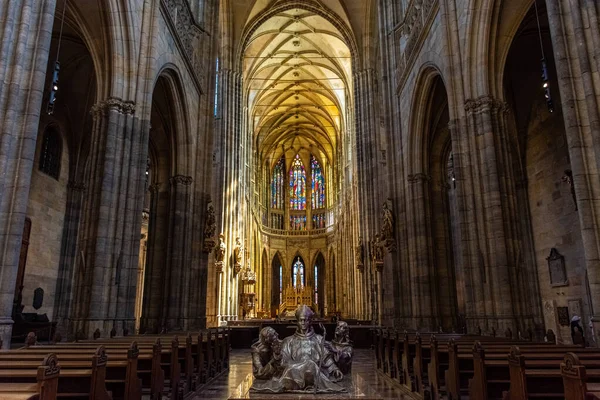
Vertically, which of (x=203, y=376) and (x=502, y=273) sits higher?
(x=502, y=273)

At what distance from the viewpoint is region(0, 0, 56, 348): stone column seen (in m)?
6.75

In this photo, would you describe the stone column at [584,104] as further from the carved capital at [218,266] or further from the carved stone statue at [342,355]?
the carved capital at [218,266]

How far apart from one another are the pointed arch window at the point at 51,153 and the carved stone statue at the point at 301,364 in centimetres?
1578

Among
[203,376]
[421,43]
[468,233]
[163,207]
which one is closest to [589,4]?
[468,233]

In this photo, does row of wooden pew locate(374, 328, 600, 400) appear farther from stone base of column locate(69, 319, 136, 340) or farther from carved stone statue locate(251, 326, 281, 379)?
stone base of column locate(69, 319, 136, 340)

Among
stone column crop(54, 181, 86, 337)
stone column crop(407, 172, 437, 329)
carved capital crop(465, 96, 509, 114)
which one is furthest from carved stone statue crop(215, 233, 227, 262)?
carved capital crop(465, 96, 509, 114)

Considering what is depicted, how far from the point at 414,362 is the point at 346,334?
8.15ft

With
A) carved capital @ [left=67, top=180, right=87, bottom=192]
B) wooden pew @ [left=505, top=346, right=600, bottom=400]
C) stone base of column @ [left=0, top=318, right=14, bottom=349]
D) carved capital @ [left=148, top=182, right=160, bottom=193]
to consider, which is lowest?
wooden pew @ [left=505, top=346, right=600, bottom=400]

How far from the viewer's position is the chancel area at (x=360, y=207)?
5.76m

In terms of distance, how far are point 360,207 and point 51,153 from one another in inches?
671

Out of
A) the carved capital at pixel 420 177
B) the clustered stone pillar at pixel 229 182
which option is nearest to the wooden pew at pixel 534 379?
the carved capital at pixel 420 177

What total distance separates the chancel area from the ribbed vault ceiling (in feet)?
17.6

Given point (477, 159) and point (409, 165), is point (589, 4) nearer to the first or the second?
point (477, 159)

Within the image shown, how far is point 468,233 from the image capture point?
36.3 feet
